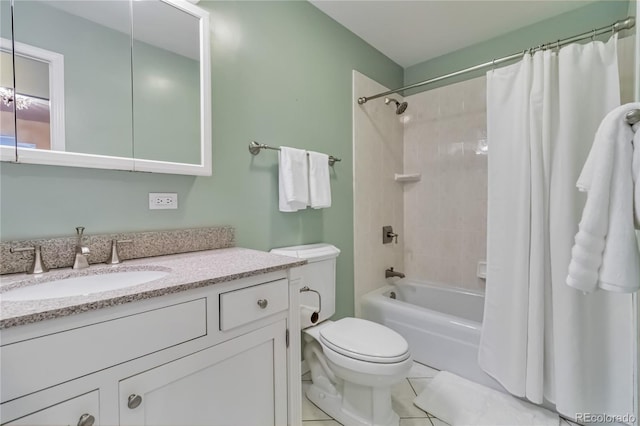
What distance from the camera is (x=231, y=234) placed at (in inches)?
55.9

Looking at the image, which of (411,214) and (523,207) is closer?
(523,207)

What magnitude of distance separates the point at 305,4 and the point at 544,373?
2571mm

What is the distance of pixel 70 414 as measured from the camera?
0.62m

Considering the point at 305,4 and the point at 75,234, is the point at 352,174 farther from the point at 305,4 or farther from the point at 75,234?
the point at 75,234

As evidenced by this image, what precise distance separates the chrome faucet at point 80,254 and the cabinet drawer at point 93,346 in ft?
1.45

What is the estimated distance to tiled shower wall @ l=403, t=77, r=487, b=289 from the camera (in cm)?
229

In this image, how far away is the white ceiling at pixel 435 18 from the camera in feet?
6.08

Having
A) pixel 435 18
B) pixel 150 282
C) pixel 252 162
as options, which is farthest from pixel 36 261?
pixel 435 18

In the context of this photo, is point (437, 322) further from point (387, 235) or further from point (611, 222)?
point (611, 222)

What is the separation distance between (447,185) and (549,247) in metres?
1.10

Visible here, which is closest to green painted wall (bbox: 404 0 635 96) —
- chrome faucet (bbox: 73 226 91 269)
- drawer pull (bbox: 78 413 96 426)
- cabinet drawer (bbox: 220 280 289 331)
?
cabinet drawer (bbox: 220 280 289 331)

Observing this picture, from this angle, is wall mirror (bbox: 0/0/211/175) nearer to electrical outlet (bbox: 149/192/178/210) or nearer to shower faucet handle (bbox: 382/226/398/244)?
electrical outlet (bbox: 149/192/178/210)

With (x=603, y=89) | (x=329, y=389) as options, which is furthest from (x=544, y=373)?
(x=603, y=89)

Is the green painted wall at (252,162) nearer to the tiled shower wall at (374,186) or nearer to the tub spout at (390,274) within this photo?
the tiled shower wall at (374,186)
